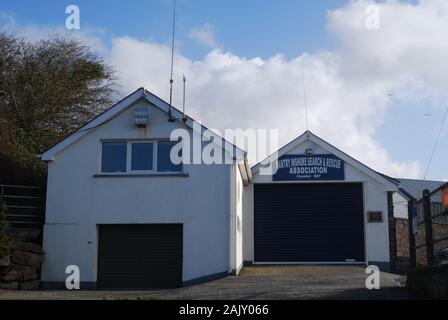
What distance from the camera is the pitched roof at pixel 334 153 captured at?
22656 millimetres

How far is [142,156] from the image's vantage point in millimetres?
19438

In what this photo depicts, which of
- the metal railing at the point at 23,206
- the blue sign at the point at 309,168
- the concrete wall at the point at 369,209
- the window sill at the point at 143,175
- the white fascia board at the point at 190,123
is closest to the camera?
the white fascia board at the point at 190,123

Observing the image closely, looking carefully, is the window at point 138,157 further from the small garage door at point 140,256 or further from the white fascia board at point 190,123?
the small garage door at point 140,256

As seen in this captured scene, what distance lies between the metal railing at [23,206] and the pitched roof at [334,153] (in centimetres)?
746

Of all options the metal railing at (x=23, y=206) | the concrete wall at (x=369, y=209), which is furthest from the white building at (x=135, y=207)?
the concrete wall at (x=369, y=209)

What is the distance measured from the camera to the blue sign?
22.8 meters

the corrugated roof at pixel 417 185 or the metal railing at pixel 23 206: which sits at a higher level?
the corrugated roof at pixel 417 185

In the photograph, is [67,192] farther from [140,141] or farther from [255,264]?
[255,264]

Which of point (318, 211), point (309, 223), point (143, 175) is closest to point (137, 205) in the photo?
point (143, 175)

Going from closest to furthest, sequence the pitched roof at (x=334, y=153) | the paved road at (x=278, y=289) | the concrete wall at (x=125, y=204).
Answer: the paved road at (x=278, y=289) < the concrete wall at (x=125, y=204) < the pitched roof at (x=334, y=153)

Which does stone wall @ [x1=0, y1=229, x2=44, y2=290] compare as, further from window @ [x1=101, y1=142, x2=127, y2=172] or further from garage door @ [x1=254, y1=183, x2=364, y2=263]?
garage door @ [x1=254, y1=183, x2=364, y2=263]

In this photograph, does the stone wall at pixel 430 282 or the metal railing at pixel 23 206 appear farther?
the metal railing at pixel 23 206

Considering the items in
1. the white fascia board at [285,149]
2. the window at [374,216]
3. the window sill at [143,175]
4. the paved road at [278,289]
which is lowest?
the paved road at [278,289]

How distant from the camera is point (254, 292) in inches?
541
